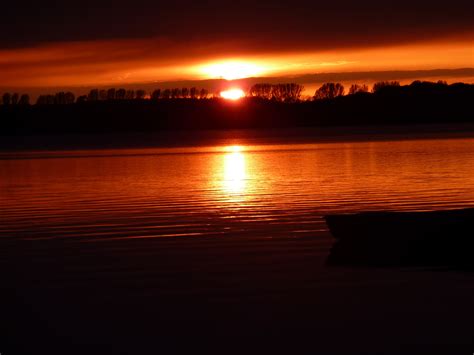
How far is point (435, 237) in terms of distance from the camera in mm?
12570

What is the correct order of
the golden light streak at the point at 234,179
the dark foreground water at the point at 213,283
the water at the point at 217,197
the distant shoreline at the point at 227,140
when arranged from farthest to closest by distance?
the distant shoreline at the point at 227,140, the golden light streak at the point at 234,179, the water at the point at 217,197, the dark foreground water at the point at 213,283

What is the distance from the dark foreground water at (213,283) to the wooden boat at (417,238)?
476 mm

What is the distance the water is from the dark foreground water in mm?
84

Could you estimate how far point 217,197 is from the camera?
79.7ft

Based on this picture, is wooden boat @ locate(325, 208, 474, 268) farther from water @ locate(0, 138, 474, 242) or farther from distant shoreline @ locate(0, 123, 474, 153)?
distant shoreline @ locate(0, 123, 474, 153)

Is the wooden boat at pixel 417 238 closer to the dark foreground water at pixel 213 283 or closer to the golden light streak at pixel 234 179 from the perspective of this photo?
the dark foreground water at pixel 213 283

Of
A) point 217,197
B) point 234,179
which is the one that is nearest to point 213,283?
point 217,197

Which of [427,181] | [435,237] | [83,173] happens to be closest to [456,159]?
[427,181]

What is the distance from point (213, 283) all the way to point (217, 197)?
40.9 ft

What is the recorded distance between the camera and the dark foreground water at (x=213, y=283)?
9.24 metres

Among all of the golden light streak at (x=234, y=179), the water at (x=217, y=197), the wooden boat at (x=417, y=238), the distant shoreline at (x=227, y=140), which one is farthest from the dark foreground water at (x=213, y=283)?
the distant shoreline at (x=227, y=140)

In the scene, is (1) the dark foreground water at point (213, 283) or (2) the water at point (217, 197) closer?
(1) the dark foreground water at point (213, 283)

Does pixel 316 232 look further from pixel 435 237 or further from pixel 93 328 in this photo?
pixel 93 328

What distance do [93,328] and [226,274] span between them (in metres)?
3.08
